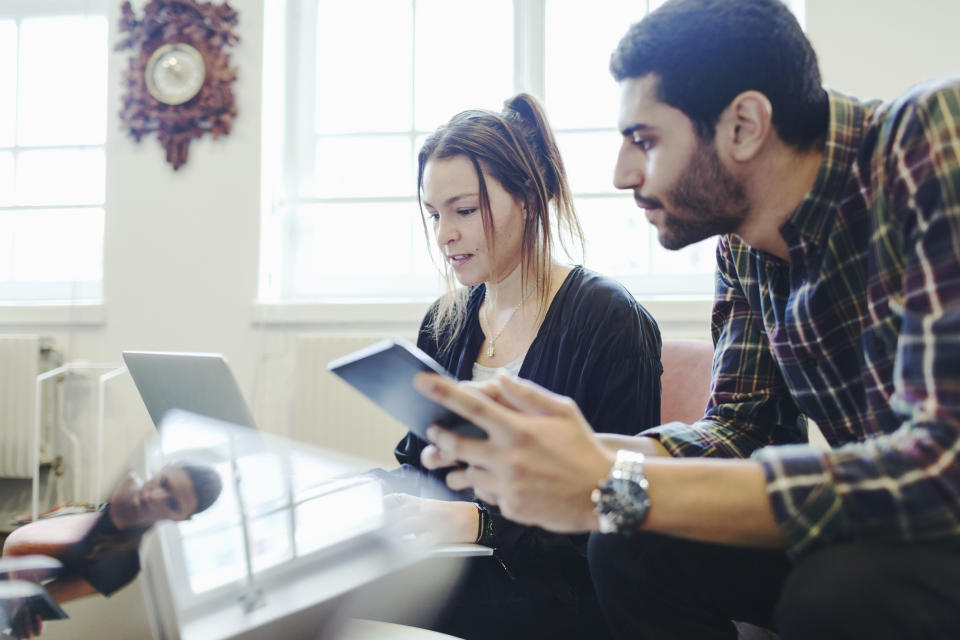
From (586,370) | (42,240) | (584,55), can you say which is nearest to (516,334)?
(586,370)

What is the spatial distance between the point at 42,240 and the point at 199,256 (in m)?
0.91

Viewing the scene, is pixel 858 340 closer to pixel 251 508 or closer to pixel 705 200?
pixel 705 200

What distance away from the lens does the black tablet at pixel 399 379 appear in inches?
23.9

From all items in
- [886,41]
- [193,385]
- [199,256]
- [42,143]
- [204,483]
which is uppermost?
[886,41]

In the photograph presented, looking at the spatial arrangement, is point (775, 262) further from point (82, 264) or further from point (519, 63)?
point (82, 264)

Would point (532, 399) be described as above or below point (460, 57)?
below

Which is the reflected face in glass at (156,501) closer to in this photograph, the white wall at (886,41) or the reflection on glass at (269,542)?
the reflection on glass at (269,542)

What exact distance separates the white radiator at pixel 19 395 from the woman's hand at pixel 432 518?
211 cm

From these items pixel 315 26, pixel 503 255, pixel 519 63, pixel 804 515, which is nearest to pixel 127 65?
pixel 315 26

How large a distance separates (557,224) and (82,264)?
7.13 feet

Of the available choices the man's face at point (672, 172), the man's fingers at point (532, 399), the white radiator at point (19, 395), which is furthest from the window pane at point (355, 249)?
the man's fingers at point (532, 399)

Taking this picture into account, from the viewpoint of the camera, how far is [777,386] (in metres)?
0.98

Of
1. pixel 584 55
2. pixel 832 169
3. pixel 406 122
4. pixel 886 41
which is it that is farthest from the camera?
pixel 406 122

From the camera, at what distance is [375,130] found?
279cm
